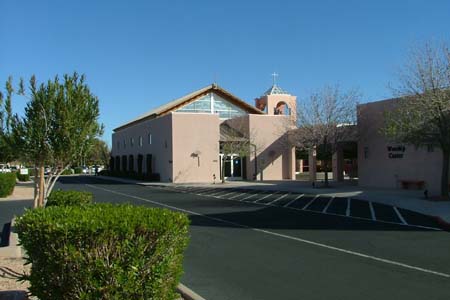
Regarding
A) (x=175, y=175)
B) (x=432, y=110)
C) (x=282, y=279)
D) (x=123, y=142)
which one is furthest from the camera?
(x=123, y=142)

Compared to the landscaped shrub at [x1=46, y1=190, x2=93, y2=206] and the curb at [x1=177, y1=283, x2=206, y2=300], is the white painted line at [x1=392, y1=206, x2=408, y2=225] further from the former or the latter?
the curb at [x1=177, y1=283, x2=206, y2=300]

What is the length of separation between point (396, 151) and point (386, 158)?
0.89 meters

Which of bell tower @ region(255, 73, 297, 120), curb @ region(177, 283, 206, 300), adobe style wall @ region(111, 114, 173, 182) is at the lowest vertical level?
curb @ region(177, 283, 206, 300)

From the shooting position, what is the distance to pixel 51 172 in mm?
10148

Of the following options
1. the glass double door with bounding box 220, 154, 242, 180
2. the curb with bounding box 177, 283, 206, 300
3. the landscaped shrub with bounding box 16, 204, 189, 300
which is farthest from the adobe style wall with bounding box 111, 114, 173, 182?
the landscaped shrub with bounding box 16, 204, 189, 300

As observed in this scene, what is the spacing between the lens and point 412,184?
27.2 metres

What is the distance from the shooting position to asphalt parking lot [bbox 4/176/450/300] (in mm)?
7156

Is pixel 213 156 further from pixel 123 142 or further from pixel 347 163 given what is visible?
pixel 123 142

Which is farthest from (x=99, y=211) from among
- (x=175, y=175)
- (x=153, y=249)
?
(x=175, y=175)

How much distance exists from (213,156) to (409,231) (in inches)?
1201

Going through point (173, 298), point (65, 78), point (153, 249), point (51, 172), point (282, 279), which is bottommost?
point (282, 279)

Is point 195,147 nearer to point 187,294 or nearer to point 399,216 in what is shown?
point 399,216

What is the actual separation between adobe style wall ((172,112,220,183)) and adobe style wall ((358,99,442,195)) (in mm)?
15168

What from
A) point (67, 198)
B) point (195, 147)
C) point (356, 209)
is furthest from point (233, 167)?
point (67, 198)
